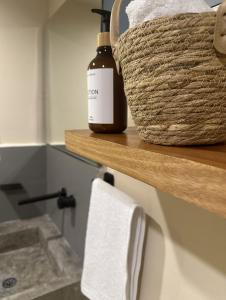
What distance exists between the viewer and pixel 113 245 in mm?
580

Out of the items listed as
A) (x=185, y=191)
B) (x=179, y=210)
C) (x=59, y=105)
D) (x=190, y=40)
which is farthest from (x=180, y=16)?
(x=59, y=105)

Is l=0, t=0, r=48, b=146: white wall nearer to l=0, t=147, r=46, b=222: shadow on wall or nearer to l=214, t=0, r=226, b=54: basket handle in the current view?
l=0, t=147, r=46, b=222: shadow on wall

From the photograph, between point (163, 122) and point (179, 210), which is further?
point (179, 210)

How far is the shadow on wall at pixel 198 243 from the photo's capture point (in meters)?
0.41

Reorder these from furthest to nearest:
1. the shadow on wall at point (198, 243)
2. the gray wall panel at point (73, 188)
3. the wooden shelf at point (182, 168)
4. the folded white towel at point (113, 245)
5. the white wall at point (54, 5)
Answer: the white wall at point (54, 5) < the gray wall panel at point (73, 188) < the folded white towel at point (113, 245) < the shadow on wall at point (198, 243) < the wooden shelf at point (182, 168)

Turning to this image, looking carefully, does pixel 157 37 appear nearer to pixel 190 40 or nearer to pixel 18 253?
pixel 190 40

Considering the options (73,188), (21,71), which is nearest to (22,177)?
(73,188)

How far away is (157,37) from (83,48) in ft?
2.83

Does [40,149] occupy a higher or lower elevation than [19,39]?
lower

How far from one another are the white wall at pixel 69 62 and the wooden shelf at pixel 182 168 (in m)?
0.70

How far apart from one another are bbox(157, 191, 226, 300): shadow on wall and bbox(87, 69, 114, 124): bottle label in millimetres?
220

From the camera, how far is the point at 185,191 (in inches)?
8.2

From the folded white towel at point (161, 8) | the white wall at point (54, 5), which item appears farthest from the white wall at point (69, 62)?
the folded white towel at point (161, 8)

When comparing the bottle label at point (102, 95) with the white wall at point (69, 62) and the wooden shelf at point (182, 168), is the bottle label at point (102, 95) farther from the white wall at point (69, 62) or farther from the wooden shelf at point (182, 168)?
the white wall at point (69, 62)
